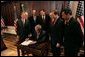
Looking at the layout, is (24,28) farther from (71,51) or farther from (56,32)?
(71,51)

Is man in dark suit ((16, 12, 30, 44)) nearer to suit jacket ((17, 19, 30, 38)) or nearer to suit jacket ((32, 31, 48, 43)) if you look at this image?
suit jacket ((17, 19, 30, 38))

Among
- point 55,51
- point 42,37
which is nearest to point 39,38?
point 42,37

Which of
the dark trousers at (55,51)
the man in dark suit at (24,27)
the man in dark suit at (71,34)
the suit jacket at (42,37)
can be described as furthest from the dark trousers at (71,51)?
the man in dark suit at (24,27)

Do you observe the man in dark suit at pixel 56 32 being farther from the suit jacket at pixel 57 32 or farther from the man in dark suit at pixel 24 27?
the man in dark suit at pixel 24 27

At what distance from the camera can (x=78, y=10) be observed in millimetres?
5207

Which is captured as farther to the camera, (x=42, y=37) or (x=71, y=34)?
(x=42, y=37)

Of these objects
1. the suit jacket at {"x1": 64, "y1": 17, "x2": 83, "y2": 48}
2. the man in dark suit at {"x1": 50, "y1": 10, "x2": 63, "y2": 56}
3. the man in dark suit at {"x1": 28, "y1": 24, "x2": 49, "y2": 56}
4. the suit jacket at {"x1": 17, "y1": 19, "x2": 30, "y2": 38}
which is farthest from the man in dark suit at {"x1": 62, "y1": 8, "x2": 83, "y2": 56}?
the suit jacket at {"x1": 17, "y1": 19, "x2": 30, "y2": 38}

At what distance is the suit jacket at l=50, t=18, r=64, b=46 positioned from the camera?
3794 mm

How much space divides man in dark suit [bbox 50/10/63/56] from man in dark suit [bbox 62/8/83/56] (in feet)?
0.96

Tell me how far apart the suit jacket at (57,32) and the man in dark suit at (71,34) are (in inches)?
11.5

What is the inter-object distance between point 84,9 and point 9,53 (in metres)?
2.76

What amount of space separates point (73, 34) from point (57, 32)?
2.11 ft

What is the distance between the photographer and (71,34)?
3.35 metres

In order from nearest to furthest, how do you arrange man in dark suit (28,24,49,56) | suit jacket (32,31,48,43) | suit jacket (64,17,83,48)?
1. suit jacket (64,17,83,48)
2. man in dark suit (28,24,49,56)
3. suit jacket (32,31,48,43)
